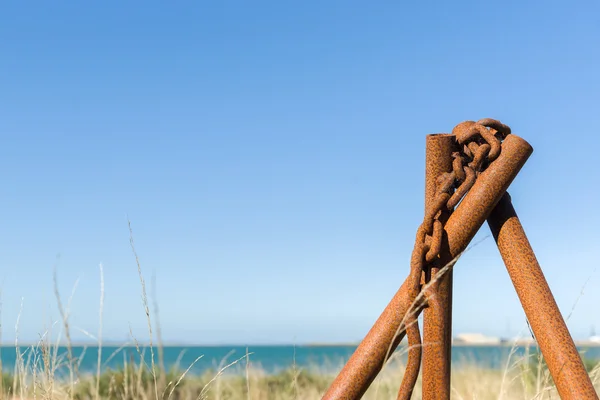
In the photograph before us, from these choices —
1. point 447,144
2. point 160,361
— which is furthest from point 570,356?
point 160,361

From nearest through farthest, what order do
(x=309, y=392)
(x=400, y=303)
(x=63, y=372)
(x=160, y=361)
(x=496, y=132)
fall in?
(x=400, y=303) → (x=496, y=132) → (x=160, y=361) → (x=63, y=372) → (x=309, y=392)

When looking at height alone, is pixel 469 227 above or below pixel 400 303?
above

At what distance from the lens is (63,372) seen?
119 inches

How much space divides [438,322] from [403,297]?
10cm

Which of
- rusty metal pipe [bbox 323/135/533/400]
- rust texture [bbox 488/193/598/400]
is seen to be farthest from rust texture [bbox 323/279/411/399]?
rust texture [bbox 488/193/598/400]

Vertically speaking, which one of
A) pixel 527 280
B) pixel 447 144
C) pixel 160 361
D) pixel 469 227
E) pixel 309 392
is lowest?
pixel 309 392

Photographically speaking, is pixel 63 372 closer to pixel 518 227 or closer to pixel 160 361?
pixel 160 361

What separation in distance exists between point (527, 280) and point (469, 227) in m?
0.19

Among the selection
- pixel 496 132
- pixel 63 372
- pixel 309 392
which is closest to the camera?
pixel 496 132

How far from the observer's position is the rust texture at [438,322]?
1.50m

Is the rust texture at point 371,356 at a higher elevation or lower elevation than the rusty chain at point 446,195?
lower

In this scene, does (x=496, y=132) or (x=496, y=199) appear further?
(x=496, y=132)

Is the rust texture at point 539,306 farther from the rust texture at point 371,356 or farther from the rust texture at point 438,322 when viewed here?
the rust texture at point 371,356

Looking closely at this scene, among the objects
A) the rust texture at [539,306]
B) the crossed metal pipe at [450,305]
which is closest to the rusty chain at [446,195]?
the crossed metal pipe at [450,305]
